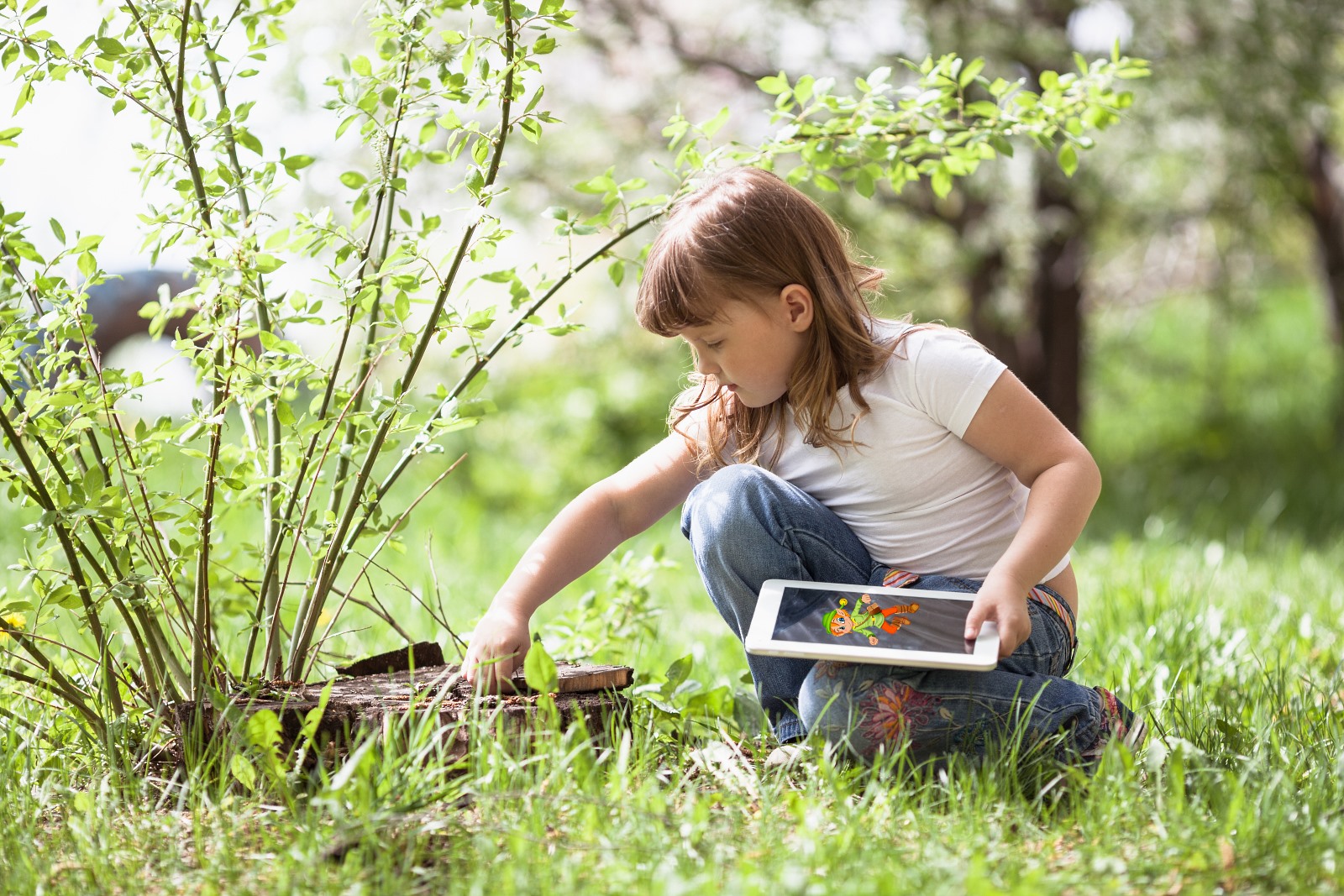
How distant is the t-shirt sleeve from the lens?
1.83 metres

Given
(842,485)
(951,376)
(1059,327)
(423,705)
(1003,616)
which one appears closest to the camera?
(1003,616)

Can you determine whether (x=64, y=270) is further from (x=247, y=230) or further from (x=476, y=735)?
(x=476, y=735)

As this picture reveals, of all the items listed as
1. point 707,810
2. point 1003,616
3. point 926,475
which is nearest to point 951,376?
point 926,475

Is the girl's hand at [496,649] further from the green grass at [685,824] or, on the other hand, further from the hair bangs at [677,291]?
the hair bangs at [677,291]

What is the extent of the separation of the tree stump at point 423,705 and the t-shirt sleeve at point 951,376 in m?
0.62

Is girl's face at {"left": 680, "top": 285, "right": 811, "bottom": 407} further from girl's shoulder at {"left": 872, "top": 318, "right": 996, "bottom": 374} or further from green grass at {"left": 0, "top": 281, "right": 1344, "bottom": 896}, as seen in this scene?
green grass at {"left": 0, "top": 281, "right": 1344, "bottom": 896}

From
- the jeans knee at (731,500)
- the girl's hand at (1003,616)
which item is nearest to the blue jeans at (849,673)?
the jeans knee at (731,500)

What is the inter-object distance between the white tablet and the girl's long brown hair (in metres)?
0.26

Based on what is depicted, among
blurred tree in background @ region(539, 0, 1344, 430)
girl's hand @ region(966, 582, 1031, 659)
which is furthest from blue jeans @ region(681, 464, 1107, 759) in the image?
blurred tree in background @ region(539, 0, 1344, 430)

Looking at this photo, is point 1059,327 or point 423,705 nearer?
point 423,705

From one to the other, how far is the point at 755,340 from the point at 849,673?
52cm

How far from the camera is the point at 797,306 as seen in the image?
6.26 feet

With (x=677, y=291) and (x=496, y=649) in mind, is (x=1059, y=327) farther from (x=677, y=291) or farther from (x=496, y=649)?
(x=496, y=649)

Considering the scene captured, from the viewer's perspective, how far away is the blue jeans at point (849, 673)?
68.9 inches
